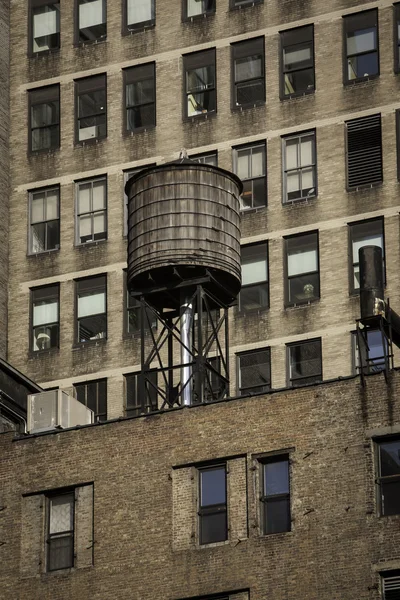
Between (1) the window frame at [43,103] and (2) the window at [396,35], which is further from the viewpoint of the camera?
(1) the window frame at [43,103]

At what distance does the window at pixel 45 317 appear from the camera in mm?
81062

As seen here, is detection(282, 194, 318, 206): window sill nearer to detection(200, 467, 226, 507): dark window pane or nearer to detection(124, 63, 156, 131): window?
detection(124, 63, 156, 131): window

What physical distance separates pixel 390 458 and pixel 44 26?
31.2m

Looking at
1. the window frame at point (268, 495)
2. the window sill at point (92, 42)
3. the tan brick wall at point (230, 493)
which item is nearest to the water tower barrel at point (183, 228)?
the tan brick wall at point (230, 493)

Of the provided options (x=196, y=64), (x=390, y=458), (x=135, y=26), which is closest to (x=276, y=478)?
(x=390, y=458)

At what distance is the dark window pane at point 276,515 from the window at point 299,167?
20248 mm

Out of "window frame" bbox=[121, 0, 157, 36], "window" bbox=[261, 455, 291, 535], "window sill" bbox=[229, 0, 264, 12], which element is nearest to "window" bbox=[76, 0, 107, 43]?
"window frame" bbox=[121, 0, 157, 36]

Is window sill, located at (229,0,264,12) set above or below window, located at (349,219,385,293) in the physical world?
above

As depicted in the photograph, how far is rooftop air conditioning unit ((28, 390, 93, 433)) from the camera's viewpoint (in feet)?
219

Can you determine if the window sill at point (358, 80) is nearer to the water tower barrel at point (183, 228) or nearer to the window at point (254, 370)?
the window at point (254, 370)

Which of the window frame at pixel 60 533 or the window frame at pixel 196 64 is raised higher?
the window frame at pixel 196 64

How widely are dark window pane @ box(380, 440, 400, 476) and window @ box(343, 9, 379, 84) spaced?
22468 mm

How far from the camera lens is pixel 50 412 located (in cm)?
6688

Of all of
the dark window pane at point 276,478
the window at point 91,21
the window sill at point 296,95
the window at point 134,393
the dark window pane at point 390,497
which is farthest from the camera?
the window at point 91,21
